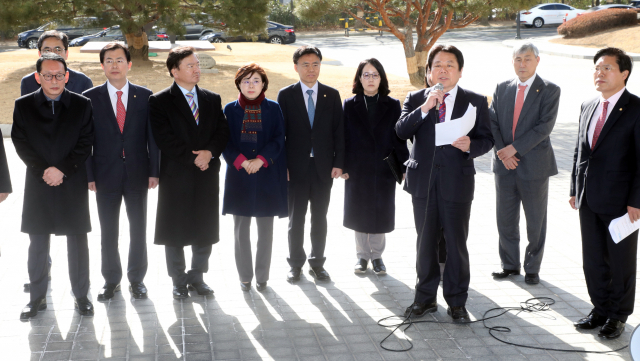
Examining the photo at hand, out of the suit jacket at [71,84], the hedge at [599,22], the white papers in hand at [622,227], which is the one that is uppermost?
the hedge at [599,22]

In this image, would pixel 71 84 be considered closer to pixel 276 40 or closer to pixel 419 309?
pixel 419 309

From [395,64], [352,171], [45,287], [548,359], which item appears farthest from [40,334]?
A: [395,64]

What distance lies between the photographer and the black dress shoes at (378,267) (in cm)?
565

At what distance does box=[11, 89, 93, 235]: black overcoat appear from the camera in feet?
15.3

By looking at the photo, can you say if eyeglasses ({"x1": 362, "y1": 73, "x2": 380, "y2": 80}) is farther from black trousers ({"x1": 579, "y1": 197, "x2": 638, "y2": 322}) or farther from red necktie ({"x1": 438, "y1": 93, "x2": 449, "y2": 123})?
black trousers ({"x1": 579, "y1": 197, "x2": 638, "y2": 322})

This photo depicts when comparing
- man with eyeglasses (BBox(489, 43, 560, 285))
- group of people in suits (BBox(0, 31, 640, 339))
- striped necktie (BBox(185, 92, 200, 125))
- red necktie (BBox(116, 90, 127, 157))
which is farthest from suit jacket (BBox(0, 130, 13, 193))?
man with eyeglasses (BBox(489, 43, 560, 285))

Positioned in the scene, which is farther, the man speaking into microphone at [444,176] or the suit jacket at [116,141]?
the suit jacket at [116,141]

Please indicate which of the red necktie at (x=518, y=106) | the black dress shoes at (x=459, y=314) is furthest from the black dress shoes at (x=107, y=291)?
the red necktie at (x=518, y=106)

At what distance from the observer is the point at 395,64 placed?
80.1 feet

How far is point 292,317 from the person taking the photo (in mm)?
4797

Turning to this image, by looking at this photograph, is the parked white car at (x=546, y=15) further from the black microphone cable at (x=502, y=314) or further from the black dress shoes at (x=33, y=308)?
the black dress shoes at (x=33, y=308)

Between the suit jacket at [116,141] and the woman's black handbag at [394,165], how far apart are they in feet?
6.30

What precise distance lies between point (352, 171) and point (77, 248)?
237 cm

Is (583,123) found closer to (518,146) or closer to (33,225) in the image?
(518,146)
